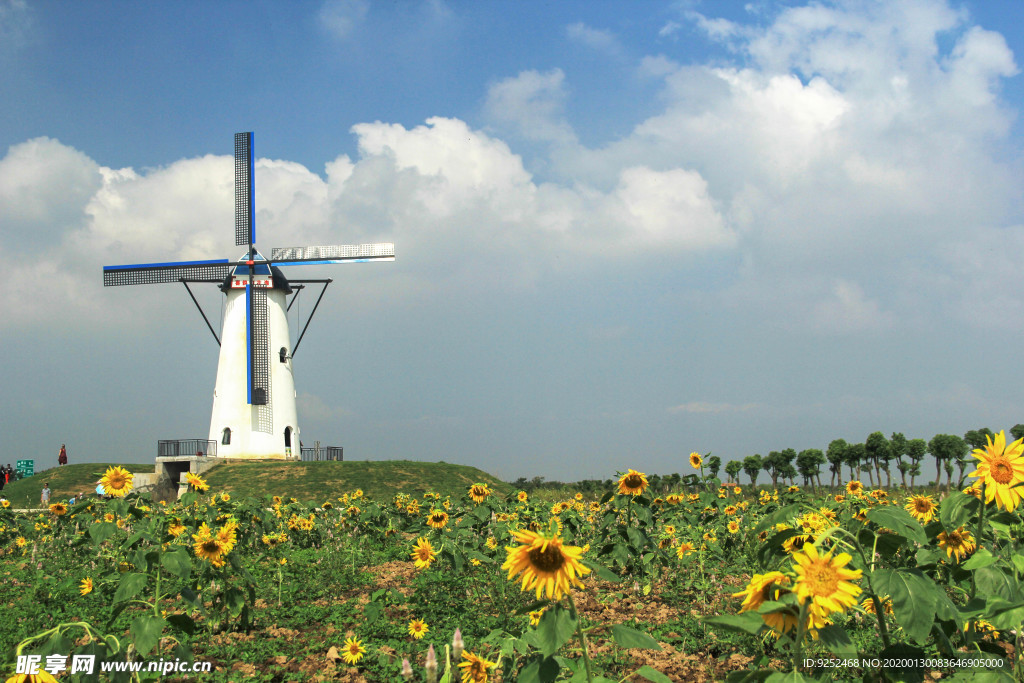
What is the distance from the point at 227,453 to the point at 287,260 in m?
10.0

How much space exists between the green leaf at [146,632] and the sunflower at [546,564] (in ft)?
6.82

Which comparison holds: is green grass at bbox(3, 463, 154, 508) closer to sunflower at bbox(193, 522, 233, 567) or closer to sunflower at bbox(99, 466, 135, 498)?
sunflower at bbox(99, 466, 135, 498)

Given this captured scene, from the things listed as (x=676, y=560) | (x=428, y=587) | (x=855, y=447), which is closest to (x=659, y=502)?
(x=676, y=560)

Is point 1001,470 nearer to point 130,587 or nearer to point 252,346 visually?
point 130,587

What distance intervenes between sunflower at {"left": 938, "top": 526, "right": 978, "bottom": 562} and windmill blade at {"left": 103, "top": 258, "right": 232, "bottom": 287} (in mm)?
33139

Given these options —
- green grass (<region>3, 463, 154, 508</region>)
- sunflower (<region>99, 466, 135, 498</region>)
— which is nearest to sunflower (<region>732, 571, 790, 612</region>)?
sunflower (<region>99, 466, 135, 498</region>)

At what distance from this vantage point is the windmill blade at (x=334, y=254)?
32.9 meters

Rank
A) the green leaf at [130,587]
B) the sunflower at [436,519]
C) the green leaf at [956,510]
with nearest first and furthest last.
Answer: the green leaf at [956,510], the green leaf at [130,587], the sunflower at [436,519]

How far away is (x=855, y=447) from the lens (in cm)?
3472

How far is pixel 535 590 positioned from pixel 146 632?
1.92 metres

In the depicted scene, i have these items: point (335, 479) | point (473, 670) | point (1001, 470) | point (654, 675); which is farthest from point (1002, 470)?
point (335, 479)

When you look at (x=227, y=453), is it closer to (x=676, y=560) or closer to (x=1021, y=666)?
(x=676, y=560)

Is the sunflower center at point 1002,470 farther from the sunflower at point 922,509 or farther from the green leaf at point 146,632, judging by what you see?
the green leaf at point 146,632

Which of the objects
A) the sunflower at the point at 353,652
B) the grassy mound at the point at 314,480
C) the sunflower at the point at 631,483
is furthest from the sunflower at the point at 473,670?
the grassy mound at the point at 314,480
